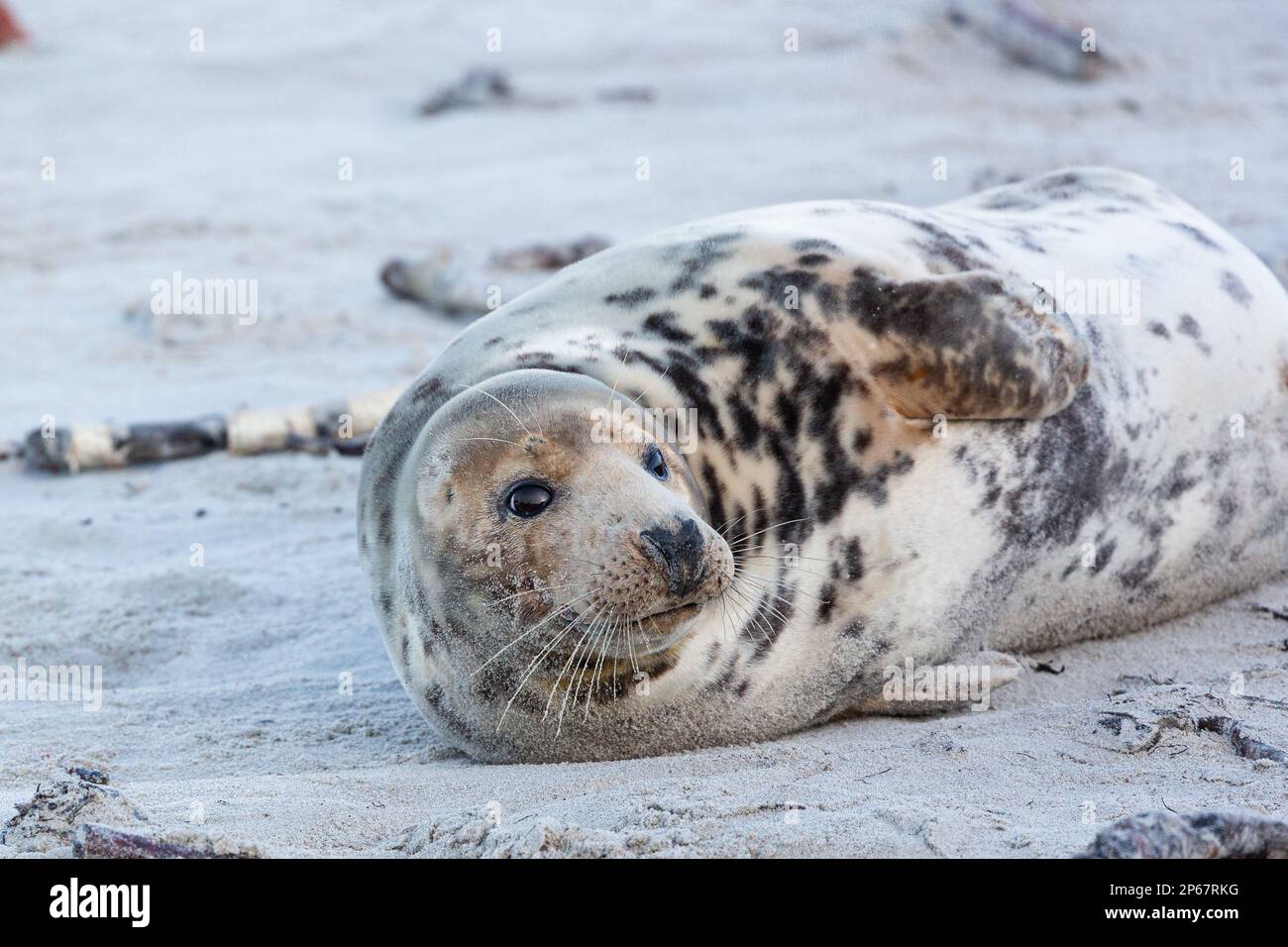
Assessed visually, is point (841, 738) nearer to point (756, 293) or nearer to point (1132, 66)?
point (756, 293)

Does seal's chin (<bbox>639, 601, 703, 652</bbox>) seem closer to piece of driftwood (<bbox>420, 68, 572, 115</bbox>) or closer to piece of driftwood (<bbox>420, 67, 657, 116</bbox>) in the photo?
piece of driftwood (<bbox>420, 67, 657, 116</bbox>)

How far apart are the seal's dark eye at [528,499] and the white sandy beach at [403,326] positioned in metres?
0.47

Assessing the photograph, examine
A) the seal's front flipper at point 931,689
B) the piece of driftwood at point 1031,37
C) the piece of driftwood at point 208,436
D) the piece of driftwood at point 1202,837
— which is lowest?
the piece of driftwood at point 208,436

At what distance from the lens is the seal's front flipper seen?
3.29m

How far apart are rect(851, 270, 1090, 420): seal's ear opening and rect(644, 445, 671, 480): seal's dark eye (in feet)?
1.75

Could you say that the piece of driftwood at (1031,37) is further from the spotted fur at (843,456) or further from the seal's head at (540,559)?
the seal's head at (540,559)

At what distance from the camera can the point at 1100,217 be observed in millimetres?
4125

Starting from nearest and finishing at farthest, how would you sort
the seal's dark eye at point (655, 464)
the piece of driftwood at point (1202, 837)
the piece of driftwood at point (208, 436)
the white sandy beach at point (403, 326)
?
the piece of driftwood at point (1202, 837) < the white sandy beach at point (403, 326) < the seal's dark eye at point (655, 464) < the piece of driftwood at point (208, 436)

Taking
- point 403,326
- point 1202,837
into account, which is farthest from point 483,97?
point 1202,837

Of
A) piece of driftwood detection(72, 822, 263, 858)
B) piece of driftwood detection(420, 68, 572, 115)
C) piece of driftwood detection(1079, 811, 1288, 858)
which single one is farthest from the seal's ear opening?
piece of driftwood detection(420, 68, 572, 115)

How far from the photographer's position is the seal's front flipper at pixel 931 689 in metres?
3.29

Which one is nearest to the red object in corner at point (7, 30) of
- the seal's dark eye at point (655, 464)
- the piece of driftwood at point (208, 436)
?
the piece of driftwood at point (208, 436)

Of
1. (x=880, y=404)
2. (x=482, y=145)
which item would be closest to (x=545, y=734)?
(x=880, y=404)

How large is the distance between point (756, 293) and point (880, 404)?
1.13 ft
